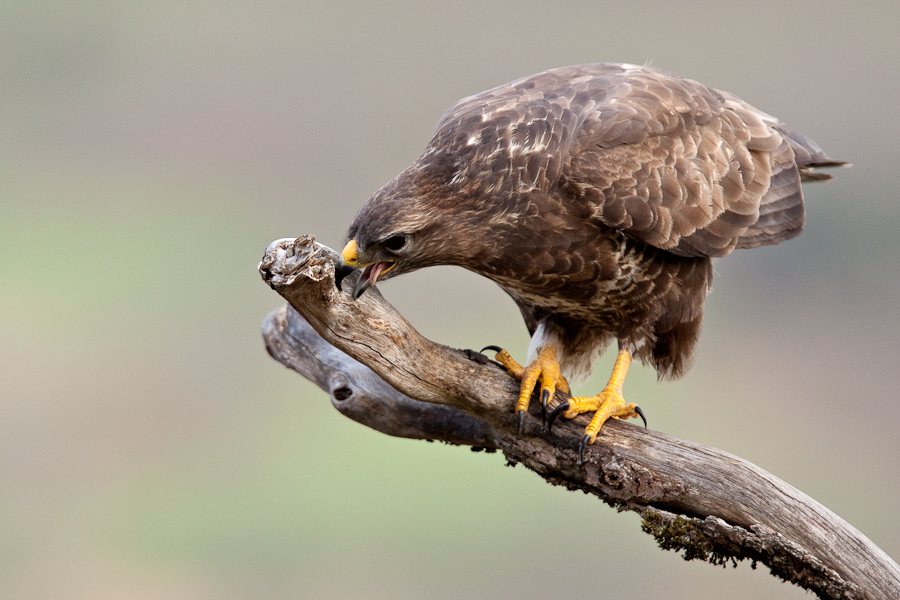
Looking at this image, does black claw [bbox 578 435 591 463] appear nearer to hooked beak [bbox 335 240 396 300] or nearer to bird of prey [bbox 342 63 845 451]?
bird of prey [bbox 342 63 845 451]

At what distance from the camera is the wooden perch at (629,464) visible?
2494 millimetres

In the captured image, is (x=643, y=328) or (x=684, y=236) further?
(x=643, y=328)

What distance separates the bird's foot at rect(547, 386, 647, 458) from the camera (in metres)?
2.73

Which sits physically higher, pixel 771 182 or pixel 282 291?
pixel 771 182

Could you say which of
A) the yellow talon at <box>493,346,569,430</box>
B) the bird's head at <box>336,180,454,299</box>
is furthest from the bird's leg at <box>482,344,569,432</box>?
the bird's head at <box>336,180,454,299</box>

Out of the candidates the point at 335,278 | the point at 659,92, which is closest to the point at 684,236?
the point at 659,92

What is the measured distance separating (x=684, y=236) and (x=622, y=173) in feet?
1.09

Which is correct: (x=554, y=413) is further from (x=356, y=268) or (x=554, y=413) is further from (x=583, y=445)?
(x=356, y=268)

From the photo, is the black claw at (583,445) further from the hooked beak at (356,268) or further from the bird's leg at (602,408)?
the hooked beak at (356,268)

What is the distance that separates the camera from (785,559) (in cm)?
253

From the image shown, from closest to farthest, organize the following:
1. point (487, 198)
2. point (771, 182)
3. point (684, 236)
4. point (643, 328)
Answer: point (487, 198), point (684, 236), point (643, 328), point (771, 182)

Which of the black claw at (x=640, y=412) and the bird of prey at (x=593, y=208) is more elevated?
the bird of prey at (x=593, y=208)

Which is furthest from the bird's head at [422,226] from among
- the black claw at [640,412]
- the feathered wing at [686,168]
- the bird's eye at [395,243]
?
the black claw at [640,412]

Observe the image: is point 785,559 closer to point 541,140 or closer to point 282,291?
point 541,140
